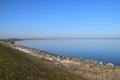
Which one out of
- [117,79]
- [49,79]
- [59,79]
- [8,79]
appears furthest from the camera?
[117,79]

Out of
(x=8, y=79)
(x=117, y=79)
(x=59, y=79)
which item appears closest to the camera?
(x=8, y=79)

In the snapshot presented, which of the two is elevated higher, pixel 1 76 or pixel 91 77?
pixel 1 76

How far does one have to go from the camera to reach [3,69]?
23734mm

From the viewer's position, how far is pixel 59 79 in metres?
27.2

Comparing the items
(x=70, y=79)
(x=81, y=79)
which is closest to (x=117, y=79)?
(x=81, y=79)

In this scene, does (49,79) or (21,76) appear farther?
(49,79)

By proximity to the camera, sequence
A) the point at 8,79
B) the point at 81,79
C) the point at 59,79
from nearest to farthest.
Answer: the point at 8,79
the point at 59,79
the point at 81,79

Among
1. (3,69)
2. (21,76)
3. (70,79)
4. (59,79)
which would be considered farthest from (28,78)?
(70,79)

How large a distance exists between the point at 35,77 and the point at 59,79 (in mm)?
3729

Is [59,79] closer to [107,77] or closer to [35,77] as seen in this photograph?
[35,77]

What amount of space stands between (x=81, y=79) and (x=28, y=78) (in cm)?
928

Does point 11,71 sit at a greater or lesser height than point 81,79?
greater

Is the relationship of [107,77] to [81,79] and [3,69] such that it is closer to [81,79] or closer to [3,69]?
[81,79]

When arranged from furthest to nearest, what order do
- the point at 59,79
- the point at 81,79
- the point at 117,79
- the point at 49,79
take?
the point at 117,79 → the point at 81,79 → the point at 59,79 → the point at 49,79
